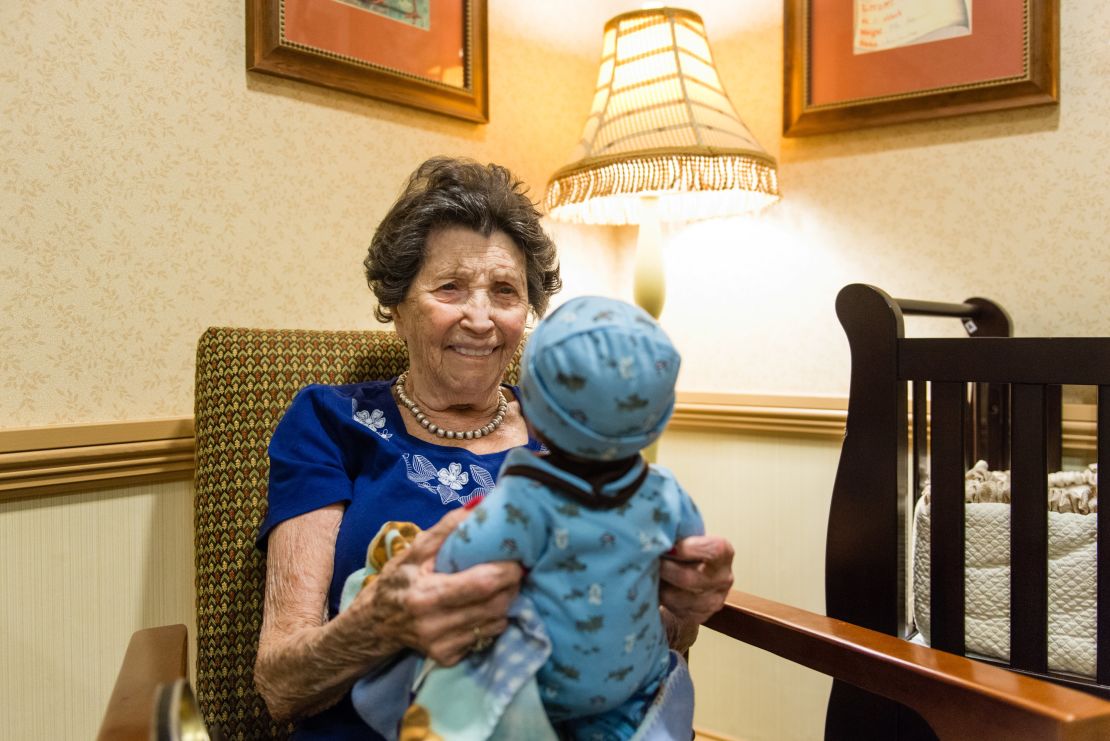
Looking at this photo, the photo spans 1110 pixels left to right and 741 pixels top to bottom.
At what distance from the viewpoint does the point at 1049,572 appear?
44.1 inches

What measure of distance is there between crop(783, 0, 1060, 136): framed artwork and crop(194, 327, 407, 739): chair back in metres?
1.24

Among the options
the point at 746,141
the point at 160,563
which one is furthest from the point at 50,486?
the point at 746,141

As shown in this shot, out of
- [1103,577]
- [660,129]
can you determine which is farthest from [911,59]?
[1103,577]

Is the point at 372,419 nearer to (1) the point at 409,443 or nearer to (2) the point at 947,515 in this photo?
(1) the point at 409,443

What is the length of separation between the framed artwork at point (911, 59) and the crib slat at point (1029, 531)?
2.58ft

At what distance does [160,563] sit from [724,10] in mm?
1659

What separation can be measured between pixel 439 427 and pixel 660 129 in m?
0.80

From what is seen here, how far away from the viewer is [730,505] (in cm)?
196

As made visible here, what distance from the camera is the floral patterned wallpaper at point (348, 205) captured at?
1.23 metres

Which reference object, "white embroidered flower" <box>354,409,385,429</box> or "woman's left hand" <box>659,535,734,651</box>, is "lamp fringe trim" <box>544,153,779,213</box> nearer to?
"white embroidered flower" <box>354,409,385,429</box>

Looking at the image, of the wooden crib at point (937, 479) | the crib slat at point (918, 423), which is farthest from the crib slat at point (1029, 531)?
the crib slat at point (918, 423)

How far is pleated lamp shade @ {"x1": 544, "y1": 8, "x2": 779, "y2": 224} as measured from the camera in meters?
1.58

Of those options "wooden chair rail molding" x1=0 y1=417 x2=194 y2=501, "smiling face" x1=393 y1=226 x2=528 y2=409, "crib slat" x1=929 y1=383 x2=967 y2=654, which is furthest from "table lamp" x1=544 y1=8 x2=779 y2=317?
"wooden chair rail molding" x1=0 y1=417 x2=194 y2=501

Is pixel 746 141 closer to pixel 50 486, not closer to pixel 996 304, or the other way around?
pixel 996 304
